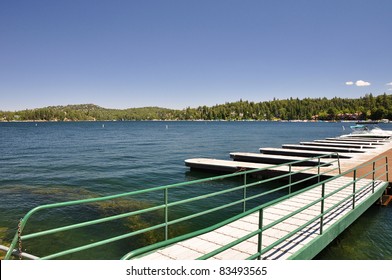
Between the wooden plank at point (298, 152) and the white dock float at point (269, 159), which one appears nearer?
the white dock float at point (269, 159)

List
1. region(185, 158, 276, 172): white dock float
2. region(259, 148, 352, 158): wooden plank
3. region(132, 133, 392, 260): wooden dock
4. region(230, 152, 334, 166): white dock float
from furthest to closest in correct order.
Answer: region(259, 148, 352, 158): wooden plank < region(230, 152, 334, 166): white dock float < region(185, 158, 276, 172): white dock float < region(132, 133, 392, 260): wooden dock

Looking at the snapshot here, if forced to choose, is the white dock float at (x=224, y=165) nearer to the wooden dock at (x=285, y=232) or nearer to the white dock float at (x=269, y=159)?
the white dock float at (x=269, y=159)

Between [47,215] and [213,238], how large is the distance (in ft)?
25.9

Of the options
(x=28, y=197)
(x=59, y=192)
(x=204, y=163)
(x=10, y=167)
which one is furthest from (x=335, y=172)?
(x=10, y=167)

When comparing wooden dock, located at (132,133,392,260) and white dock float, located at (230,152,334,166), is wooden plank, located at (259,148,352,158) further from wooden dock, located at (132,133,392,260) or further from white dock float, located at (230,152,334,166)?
wooden dock, located at (132,133,392,260)

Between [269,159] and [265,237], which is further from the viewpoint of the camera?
[269,159]

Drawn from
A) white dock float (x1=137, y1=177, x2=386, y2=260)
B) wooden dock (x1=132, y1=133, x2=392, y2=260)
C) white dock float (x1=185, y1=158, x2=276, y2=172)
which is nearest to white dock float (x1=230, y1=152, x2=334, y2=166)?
white dock float (x1=185, y1=158, x2=276, y2=172)

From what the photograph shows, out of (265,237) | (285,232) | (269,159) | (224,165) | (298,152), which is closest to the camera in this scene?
(265,237)

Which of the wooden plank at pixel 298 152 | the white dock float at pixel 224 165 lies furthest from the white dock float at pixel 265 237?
the wooden plank at pixel 298 152

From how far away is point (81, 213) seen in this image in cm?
1090

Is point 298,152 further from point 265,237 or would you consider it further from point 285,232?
point 265,237

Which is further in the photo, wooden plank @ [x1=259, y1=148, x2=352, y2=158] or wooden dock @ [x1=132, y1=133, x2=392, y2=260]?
wooden plank @ [x1=259, y1=148, x2=352, y2=158]

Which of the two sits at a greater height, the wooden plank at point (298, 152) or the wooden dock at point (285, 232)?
the wooden plank at point (298, 152)

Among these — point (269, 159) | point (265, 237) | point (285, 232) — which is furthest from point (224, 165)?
point (265, 237)
